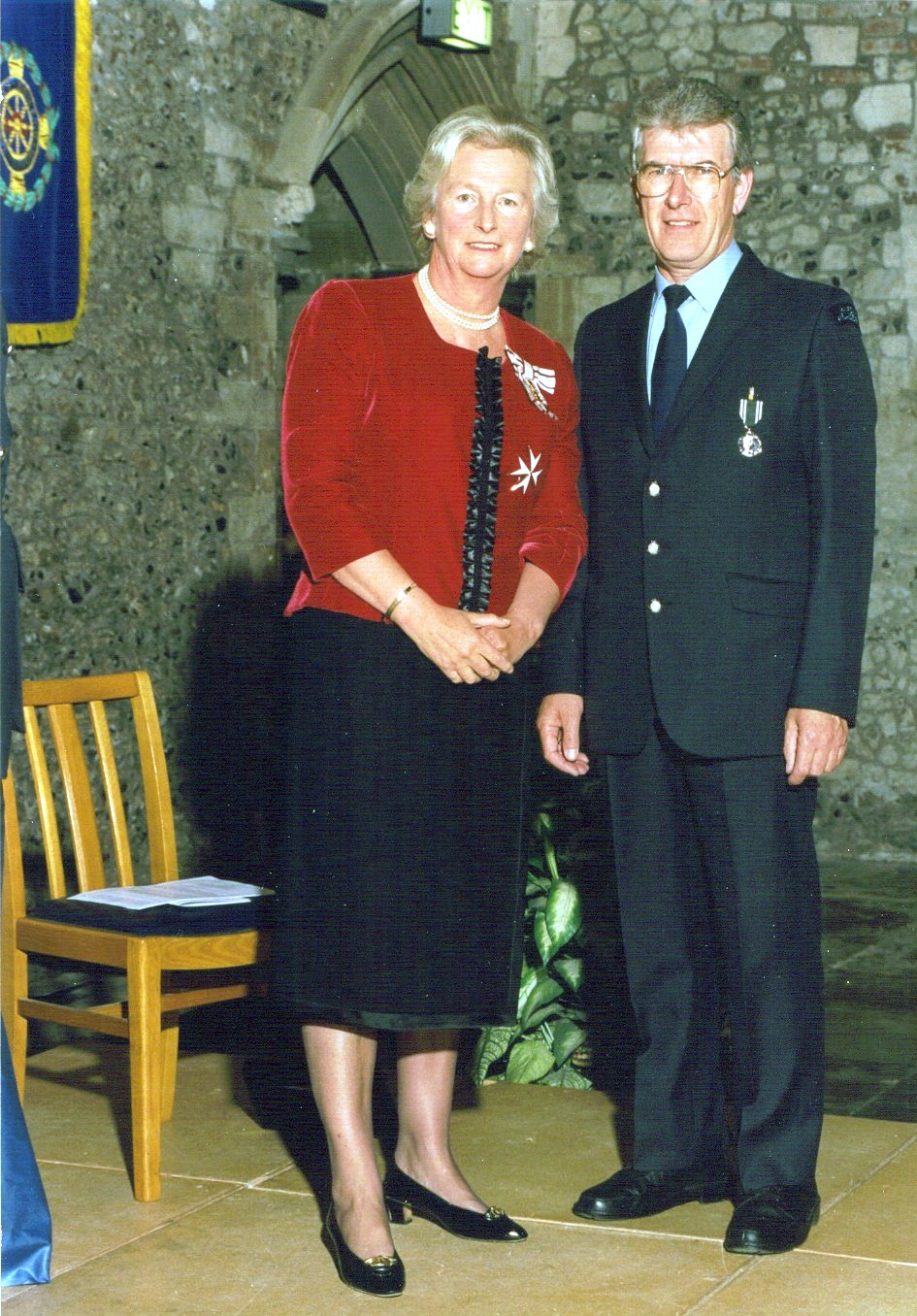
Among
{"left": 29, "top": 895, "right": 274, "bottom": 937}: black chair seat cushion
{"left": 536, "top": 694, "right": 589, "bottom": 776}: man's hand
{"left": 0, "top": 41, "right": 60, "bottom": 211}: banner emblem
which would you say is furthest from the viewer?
{"left": 0, "top": 41, "right": 60, "bottom": 211}: banner emblem

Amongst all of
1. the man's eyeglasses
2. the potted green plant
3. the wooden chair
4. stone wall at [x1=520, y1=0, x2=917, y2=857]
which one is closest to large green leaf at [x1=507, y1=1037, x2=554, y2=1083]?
the potted green plant

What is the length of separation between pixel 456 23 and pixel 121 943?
579 cm

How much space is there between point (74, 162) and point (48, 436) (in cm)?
87

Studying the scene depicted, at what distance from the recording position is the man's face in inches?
99.7

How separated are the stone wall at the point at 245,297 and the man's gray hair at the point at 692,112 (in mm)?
3541

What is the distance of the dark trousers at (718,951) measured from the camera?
2613mm

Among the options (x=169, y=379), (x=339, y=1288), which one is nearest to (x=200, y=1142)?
(x=339, y=1288)

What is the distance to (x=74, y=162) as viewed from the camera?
18.9 ft

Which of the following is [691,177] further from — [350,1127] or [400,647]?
[350,1127]

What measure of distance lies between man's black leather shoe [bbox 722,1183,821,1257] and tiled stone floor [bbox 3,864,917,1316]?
24mm

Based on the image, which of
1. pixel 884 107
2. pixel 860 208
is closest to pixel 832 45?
pixel 884 107

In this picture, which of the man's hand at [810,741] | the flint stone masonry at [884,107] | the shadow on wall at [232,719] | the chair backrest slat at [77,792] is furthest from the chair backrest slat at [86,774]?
the flint stone masonry at [884,107]

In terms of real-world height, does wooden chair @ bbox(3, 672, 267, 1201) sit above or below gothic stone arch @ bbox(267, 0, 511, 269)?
below

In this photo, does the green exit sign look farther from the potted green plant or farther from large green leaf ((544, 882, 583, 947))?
large green leaf ((544, 882, 583, 947))
